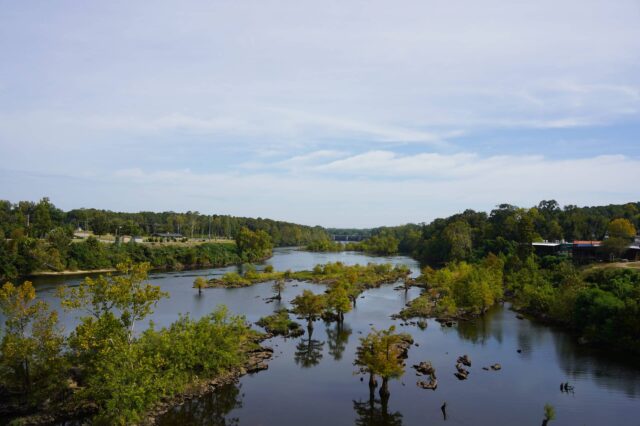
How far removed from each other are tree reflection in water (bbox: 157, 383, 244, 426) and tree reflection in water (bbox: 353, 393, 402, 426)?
274 inches

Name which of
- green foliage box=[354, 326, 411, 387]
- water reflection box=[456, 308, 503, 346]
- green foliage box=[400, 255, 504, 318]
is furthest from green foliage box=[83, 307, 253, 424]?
green foliage box=[400, 255, 504, 318]

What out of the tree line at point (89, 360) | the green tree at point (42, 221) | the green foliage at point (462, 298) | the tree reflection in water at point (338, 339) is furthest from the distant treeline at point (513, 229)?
the green tree at point (42, 221)

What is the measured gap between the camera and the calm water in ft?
87.7

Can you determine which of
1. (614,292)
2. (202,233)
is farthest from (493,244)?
(202,233)

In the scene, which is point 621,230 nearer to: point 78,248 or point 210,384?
point 210,384

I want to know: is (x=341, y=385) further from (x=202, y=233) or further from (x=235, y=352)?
(x=202, y=233)

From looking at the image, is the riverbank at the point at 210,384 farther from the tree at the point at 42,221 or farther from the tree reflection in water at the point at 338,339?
the tree at the point at 42,221

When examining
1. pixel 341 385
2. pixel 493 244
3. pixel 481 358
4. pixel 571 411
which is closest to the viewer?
pixel 571 411

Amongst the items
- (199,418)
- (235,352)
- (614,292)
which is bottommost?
(199,418)

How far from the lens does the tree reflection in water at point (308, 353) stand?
36156mm

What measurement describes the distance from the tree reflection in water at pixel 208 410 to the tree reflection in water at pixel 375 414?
6.96 meters

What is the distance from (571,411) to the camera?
27797mm

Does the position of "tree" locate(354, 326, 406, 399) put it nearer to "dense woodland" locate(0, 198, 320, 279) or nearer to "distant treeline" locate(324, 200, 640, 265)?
"distant treeline" locate(324, 200, 640, 265)

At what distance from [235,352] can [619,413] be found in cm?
2428
